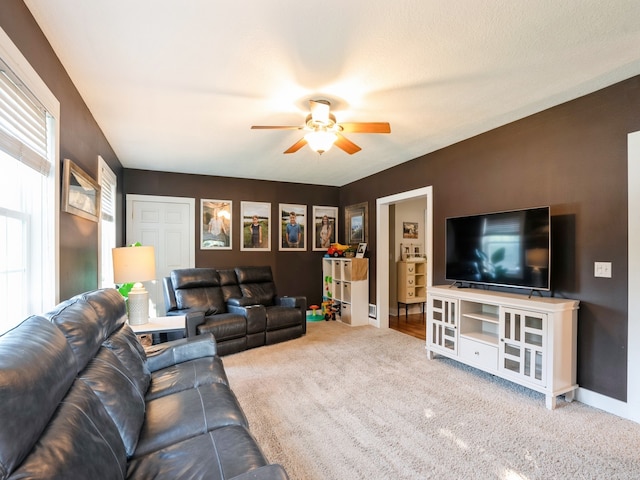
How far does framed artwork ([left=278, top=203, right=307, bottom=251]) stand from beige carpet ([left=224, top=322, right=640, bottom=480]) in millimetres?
2734

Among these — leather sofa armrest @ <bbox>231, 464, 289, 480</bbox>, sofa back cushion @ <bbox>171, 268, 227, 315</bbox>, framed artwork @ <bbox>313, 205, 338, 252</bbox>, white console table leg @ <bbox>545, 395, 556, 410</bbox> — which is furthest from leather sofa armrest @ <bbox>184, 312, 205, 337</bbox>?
white console table leg @ <bbox>545, 395, 556, 410</bbox>

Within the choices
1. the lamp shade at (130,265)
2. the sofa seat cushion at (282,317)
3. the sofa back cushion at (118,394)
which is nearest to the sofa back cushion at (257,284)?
the sofa seat cushion at (282,317)

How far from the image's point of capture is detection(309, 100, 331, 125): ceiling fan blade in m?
2.48

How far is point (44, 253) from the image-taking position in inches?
74.8

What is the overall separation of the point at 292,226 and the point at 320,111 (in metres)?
3.55

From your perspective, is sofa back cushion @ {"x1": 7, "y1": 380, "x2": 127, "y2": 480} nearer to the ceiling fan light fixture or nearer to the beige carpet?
the beige carpet

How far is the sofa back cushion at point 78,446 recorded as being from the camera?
813 millimetres

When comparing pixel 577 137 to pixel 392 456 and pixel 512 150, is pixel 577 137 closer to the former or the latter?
pixel 512 150

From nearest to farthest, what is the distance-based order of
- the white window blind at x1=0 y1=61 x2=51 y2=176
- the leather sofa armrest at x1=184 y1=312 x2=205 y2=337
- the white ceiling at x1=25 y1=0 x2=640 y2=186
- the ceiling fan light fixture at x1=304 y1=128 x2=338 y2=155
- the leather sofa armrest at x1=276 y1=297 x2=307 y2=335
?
the white window blind at x1=0 y1=61 x2=51 y2=176, the white ceiling at x1=25 y1=0 x2=640 y2=186, the ceiling fan light fixture at x1=304 y1=128 x2=338 y2=155, the leather sofa armrest at x1=184 y1=312 x2=205 y2=337, the leather sofa armrest at x1=276 y1=297 x2=307 y2=335

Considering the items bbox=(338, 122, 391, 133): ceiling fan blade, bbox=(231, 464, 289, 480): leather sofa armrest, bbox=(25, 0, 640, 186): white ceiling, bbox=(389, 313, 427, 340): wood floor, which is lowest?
bbox=(389, 313, 427, 340): wood floor

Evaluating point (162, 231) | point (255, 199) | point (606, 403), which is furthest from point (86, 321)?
point (255, 199)

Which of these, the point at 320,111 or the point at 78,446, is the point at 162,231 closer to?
the point at 320,111

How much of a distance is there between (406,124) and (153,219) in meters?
4.02

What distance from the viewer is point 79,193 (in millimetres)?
2408
